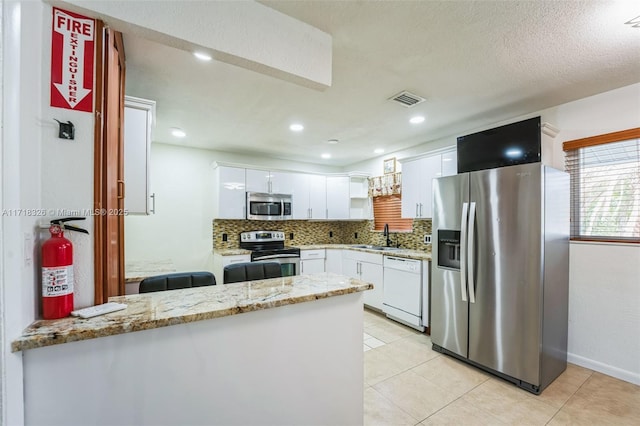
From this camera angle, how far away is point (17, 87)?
2.83ft

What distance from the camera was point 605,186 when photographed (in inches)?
96.0

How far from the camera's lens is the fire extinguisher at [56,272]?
952 millimetres

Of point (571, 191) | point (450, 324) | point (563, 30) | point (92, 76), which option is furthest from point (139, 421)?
point (571, 191)

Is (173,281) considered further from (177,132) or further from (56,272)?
(177,132)

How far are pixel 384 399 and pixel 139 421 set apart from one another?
1.70 m

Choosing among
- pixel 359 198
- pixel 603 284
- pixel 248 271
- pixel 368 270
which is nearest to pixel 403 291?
pixel 368 270

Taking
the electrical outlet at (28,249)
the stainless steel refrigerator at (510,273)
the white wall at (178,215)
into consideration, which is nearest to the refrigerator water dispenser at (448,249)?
the stainless steel refrigerator at (510,273)

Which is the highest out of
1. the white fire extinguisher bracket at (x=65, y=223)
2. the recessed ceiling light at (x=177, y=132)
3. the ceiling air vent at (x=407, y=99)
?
the ceiling air vent at (x=407, y=99)

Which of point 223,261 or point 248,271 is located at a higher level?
point 248,271

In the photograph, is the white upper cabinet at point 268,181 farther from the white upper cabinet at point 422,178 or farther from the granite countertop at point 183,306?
the granite countertop at point 183,306

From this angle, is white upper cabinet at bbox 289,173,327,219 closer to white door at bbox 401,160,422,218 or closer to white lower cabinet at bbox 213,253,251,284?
white lower cabinet at bbox 213,253,251,284

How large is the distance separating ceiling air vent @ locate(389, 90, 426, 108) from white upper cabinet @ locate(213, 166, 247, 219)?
8.64 ft

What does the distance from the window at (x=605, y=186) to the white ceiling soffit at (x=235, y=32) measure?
105 inches

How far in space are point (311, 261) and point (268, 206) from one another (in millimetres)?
1178
